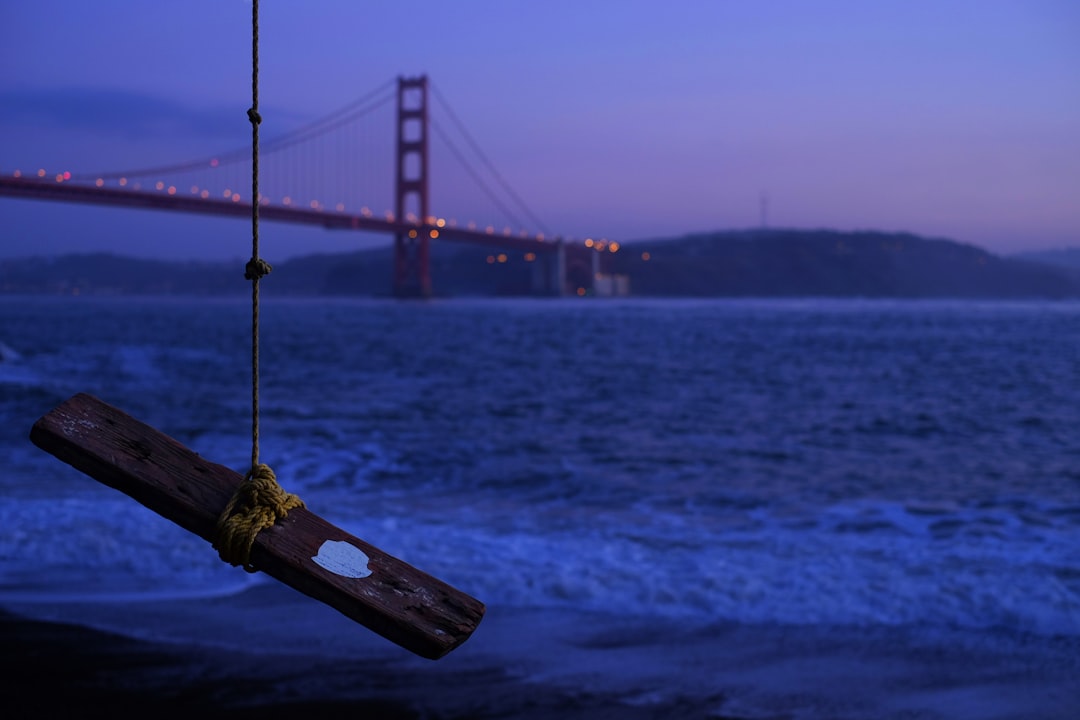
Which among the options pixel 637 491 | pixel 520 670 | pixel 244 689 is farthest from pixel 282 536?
pixel 637 491

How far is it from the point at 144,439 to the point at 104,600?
300 cm

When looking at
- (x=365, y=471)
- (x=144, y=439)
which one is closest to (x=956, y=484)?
(x=365, y=471)

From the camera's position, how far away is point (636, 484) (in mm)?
6332

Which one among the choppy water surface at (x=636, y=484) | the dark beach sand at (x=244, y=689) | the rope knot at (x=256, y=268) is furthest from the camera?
the choppy water surface at (x=636, y=484)

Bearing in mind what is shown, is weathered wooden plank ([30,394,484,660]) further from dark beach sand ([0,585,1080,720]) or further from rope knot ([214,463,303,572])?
dark beach sand ([0,585,1080,720])

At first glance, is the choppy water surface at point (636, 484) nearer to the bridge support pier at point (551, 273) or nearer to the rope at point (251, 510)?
the rope at point (251, 510)

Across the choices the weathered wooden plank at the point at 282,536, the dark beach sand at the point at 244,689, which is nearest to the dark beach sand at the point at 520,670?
the dark beach sand at the point at 244,689

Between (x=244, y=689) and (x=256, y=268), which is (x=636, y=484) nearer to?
(x=244, y=689)

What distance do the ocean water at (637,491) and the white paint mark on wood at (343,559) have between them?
88.4 inches

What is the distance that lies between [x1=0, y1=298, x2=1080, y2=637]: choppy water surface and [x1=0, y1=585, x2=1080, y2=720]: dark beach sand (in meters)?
0.26

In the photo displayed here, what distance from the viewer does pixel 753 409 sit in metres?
11.4

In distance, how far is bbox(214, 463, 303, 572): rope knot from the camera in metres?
0.86

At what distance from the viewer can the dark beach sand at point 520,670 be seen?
2641 mm

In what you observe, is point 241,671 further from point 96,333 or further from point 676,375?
point 96,333
